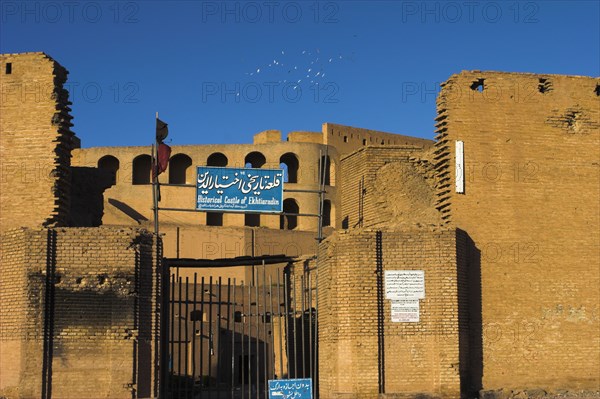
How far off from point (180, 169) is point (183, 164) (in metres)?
0.36

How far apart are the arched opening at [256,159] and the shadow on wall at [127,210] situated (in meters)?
7.04

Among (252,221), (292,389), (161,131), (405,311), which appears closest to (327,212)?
(252,221)

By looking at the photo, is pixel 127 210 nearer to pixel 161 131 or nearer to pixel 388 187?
pixel 388 187

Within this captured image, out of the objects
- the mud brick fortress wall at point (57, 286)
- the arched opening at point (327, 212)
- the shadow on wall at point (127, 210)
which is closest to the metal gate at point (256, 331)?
the mud brick fortress wall at point (57, 286)

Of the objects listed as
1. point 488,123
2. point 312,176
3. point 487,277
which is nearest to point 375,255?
point 487,277

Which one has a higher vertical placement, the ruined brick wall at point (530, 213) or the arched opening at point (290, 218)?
the arched opening at point (290, 218)

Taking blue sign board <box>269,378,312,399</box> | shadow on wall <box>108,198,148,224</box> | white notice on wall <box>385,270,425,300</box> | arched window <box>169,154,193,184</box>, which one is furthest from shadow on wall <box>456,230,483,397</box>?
arched window <box>169,154,193,184</box>

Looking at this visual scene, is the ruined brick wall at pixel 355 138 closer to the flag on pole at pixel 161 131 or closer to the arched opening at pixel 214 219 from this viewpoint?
the arched opening at pixel 214 219

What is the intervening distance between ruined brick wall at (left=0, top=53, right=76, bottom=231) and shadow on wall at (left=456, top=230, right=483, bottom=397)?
22.9ft

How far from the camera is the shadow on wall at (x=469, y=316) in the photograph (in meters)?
15.7

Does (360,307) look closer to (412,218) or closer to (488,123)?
(412,218)

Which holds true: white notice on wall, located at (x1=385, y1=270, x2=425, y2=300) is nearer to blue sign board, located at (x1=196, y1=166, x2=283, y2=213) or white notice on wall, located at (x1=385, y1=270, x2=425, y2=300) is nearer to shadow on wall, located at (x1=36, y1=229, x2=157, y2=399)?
blue sign board, located at (x1=196, y1=166, x2=283, y2=213)

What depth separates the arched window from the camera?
51.5 metres

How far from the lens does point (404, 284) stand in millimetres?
15680
